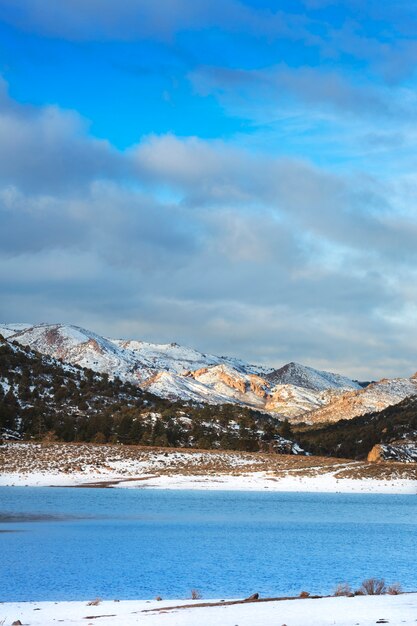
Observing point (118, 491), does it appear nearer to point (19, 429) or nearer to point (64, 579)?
point (19, 429)

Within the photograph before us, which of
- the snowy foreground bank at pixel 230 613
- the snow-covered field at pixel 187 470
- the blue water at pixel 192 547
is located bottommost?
the blue water at pixel 192 547

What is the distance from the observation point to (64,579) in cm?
2380

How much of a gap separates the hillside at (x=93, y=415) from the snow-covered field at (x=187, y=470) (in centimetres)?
984

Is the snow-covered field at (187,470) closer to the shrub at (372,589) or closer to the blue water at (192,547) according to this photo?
the blue water at (192,547)

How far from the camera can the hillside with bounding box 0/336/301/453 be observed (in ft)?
A: 298

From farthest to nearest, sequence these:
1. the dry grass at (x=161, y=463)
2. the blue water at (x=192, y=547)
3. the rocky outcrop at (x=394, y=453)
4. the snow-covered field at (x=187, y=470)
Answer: the rocky outcrop at (x=394, y=453)
the dry grass at (x=161, y=463)
the snow-covered field at (x=187, y=470)
the blue water at (x=192, y=547)

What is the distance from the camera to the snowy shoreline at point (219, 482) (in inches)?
2702

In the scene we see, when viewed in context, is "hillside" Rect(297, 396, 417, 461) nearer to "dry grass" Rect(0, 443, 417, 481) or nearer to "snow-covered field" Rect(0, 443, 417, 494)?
"dry grass" Rect(0, 443, 417, 481)

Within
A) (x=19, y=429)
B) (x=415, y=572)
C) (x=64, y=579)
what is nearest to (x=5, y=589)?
(x=64, y=579)

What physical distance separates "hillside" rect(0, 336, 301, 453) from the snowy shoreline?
57.6ft

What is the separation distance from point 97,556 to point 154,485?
40833 millimetres

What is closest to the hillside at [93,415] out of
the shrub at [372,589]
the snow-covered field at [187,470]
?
the snow-covered field at [187,470]

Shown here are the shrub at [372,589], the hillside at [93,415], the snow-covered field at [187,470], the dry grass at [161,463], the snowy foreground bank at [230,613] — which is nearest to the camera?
the snowy foreground bank at [230,613]

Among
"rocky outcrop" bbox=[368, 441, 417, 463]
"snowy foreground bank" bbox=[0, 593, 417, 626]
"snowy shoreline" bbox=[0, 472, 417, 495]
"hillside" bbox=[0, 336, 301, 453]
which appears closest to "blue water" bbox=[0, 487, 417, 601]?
"snowy foreground bank" bbox=[0, 593, 417, 626]
